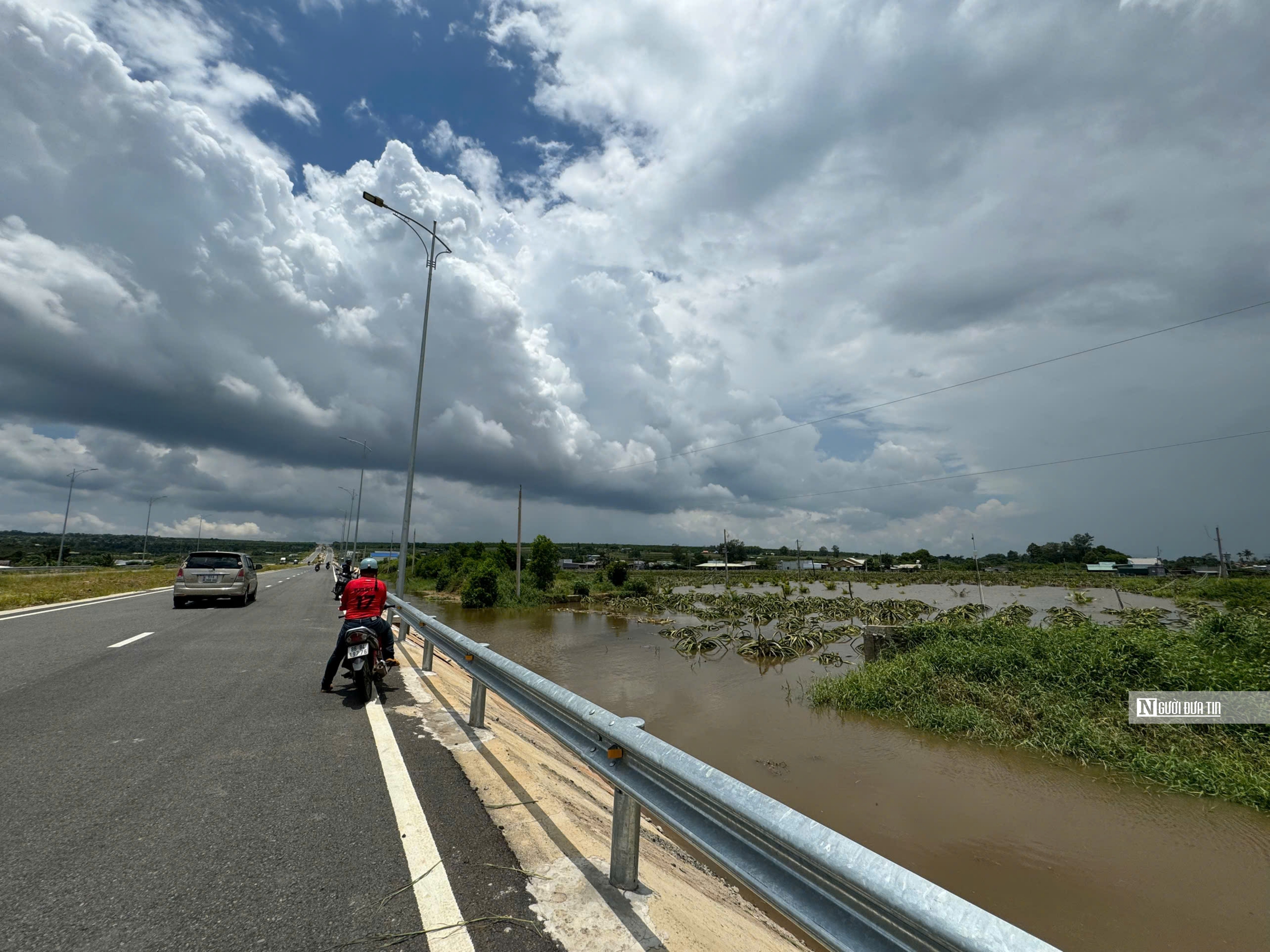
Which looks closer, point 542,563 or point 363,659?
point 363,659

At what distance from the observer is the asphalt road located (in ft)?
9.02

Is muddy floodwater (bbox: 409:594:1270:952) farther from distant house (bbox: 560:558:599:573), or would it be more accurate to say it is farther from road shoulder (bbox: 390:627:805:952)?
distant house (bbox: 560:558:599:573)

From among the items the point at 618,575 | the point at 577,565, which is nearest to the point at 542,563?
the point at 618,575

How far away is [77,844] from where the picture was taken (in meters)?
3.42

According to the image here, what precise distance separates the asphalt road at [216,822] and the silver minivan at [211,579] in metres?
10.2

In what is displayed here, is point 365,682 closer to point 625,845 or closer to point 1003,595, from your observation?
point 625,845

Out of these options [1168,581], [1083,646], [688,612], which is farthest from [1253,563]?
[1083,646]

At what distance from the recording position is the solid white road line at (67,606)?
523 inches

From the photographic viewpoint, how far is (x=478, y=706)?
6133 mm

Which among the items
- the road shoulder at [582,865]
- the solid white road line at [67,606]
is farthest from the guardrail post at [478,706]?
the solid white road line at [67,606]

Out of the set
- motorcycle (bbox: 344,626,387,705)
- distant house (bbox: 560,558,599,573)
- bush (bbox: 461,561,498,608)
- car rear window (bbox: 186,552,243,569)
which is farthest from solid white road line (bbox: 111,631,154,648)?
distant house (bbox: 560,558,599,573)

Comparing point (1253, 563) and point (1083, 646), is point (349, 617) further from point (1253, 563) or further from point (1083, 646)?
point (1253, 563)

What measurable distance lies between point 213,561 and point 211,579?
58cm

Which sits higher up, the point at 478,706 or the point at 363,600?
the point at 363,600
